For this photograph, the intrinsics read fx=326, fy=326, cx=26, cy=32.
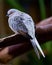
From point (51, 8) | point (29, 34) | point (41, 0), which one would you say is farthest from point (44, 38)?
point (51, 8)

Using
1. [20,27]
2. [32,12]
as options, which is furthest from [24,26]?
[32,12]

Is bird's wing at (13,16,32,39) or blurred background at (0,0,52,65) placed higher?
bird's wing at (13,16,32,39)

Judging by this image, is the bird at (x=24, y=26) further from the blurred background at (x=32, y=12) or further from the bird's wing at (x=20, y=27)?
the blurred background at (x=32, y=12)

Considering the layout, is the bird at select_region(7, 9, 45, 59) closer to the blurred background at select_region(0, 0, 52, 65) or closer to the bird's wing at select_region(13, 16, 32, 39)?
the bird's wing at select_region(13, 16, 32, 39)

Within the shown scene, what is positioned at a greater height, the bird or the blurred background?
the bird

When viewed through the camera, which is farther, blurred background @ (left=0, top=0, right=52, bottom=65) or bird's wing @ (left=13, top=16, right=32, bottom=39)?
blurred background @ (left=0, top=0, right=52, bottom=65)

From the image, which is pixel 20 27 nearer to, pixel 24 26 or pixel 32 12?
pixel 24 26

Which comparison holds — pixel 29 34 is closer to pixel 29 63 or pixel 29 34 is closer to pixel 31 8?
pixel 29 63

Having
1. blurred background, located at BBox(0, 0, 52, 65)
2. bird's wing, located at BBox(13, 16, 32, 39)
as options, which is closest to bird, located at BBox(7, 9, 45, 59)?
bird's wing, located at BBox(13, 16, 32, 39)
